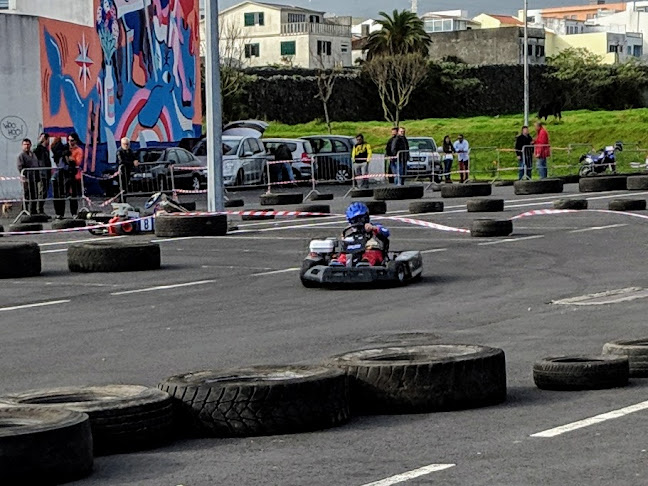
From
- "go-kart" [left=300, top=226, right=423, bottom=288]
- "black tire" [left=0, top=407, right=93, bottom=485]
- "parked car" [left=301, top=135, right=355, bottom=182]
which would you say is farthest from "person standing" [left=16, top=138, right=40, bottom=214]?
"black tire" [left=0, top=407, right=93, bottom=485]

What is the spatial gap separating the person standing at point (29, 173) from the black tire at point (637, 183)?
14130 mm

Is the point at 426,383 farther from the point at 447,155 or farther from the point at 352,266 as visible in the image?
the point at 447,155

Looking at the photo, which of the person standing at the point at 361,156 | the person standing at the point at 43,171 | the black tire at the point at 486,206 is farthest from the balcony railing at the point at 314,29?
the black tire at the point at 486,206

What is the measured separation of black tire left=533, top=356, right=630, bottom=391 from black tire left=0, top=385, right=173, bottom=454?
2490mm

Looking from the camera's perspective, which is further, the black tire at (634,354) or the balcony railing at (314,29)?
the balcony railing at (314,29)

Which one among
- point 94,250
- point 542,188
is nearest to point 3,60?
point 542,188

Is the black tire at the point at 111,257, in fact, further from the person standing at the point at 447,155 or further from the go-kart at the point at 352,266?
the person standing at the point at 447,155

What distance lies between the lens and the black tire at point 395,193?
32719 millimetres

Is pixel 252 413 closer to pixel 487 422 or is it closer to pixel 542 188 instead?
pixel 487 422

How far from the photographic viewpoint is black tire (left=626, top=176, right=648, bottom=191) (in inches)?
1307

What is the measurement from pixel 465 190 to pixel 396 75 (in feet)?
149

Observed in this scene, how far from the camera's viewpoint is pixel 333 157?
4175 cm

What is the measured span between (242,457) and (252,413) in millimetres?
465

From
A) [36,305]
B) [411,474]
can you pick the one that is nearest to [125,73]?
[36,305]
